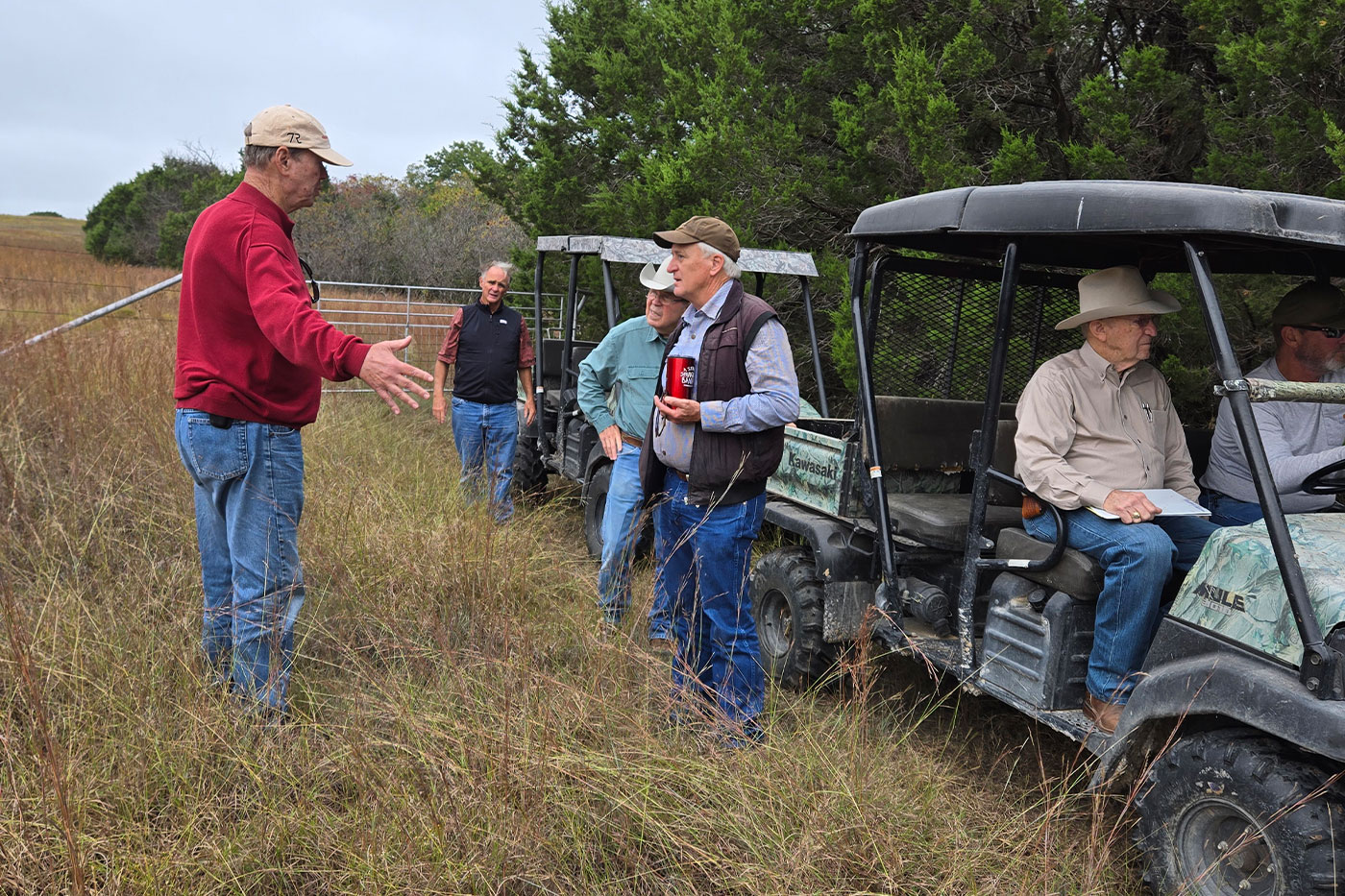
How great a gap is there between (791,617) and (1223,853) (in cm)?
226

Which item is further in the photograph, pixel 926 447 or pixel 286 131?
pixel 926 447

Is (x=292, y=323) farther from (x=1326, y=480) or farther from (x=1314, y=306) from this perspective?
(x=1314, y=306)

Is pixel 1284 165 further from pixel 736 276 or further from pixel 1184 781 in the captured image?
pixel 1184 781

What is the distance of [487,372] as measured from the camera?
6.76 meters

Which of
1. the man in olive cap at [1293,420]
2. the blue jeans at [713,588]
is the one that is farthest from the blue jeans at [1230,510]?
the blue jeans at [713,588]

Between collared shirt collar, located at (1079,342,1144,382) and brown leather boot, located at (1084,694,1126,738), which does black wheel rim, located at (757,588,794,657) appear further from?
collared shirt collar, located at (1079,342,1144,382)

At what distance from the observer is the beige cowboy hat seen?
3453 mm

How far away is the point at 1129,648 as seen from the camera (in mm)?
3180

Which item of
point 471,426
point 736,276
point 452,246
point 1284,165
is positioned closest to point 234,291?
point 736,276

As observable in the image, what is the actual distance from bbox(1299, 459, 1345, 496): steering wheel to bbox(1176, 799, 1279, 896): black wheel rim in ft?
4.04

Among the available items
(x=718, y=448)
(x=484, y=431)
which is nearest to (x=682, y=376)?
(x=718, y=448)

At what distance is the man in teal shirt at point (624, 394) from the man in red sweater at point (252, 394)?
1615 millimetres

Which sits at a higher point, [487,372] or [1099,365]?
[1099,365]

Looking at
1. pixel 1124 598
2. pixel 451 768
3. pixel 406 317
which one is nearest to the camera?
pixel 451 768
